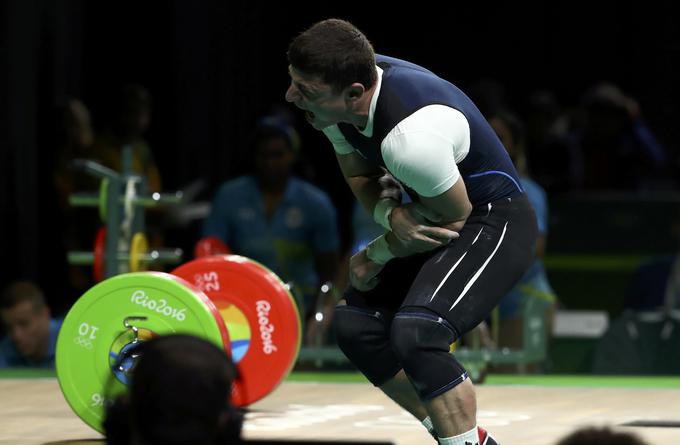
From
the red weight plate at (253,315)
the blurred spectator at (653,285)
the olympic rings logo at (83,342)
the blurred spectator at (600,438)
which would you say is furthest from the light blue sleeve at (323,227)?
the blurred spectator at (600,438)

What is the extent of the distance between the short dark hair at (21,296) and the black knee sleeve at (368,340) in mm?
2830

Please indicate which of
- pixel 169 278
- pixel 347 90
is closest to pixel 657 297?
pixel 169 278

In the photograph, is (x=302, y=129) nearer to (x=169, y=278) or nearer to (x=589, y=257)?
(x=589, y=257)

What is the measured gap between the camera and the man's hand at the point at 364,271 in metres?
4.34

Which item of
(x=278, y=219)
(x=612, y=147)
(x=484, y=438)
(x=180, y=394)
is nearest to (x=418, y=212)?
(x=484, y=438)

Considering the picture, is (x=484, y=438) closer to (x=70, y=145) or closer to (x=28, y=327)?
(x=28, y=327)

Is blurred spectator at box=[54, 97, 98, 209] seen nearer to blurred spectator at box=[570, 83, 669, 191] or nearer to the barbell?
blurred spectator at box=[570, 83, 669, 191]

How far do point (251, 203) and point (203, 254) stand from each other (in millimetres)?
855

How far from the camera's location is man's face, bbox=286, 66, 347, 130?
13.4 ft

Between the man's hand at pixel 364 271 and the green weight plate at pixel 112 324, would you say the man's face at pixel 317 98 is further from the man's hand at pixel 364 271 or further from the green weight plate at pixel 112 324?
the green weight plate at pixel 112 324

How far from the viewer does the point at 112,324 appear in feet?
16.2

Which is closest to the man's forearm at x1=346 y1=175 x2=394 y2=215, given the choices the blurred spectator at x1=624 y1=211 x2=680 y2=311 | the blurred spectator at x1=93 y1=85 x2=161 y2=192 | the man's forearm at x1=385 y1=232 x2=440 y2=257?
the man's forearm at x1=385 y1=232 x2=440 y2=257

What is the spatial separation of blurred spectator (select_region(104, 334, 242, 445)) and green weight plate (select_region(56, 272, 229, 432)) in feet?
7.13

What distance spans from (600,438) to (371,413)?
3046mm
